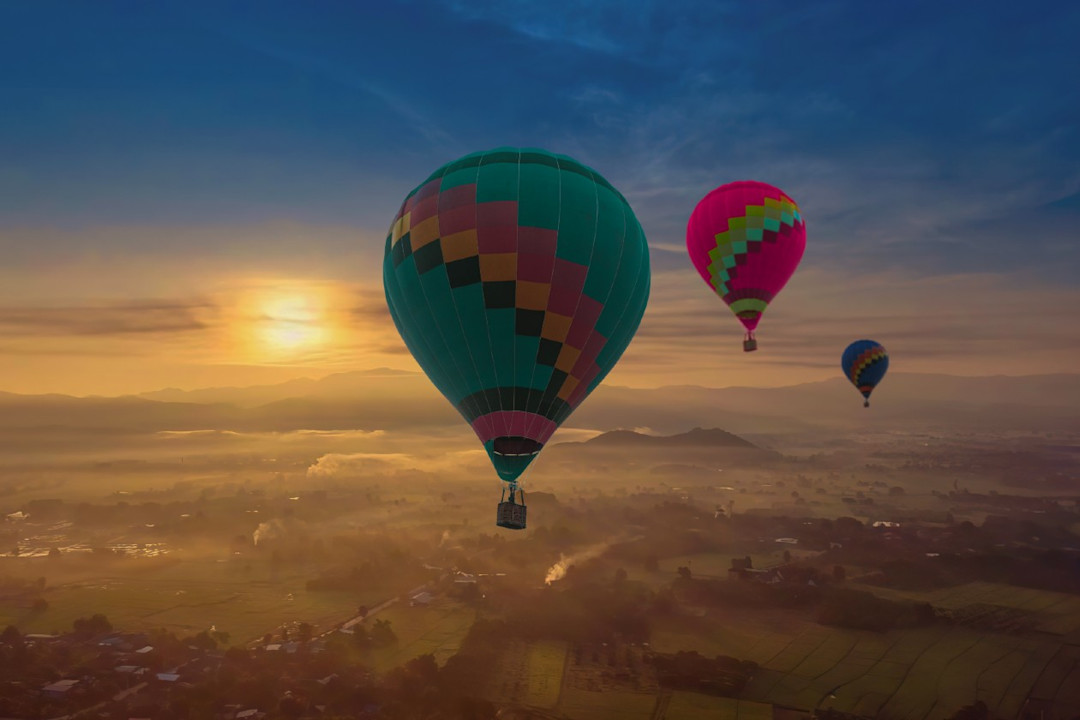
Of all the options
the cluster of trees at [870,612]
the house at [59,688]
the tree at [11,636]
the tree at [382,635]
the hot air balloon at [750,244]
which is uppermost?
the hot air balloon at [750,244]

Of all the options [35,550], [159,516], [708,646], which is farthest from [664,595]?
[159,516]

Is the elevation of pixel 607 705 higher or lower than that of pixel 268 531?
lower

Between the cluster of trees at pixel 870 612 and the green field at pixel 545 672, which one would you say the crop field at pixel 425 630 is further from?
the cluster of trees at pixel 870 612

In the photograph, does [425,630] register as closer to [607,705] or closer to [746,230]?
[607,705]

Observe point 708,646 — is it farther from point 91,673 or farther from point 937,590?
point 91,673

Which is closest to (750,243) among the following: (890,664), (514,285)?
(514,285)

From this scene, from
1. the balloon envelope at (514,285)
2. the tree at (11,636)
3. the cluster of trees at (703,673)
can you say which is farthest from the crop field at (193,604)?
the balloon envelope at (514,285)
